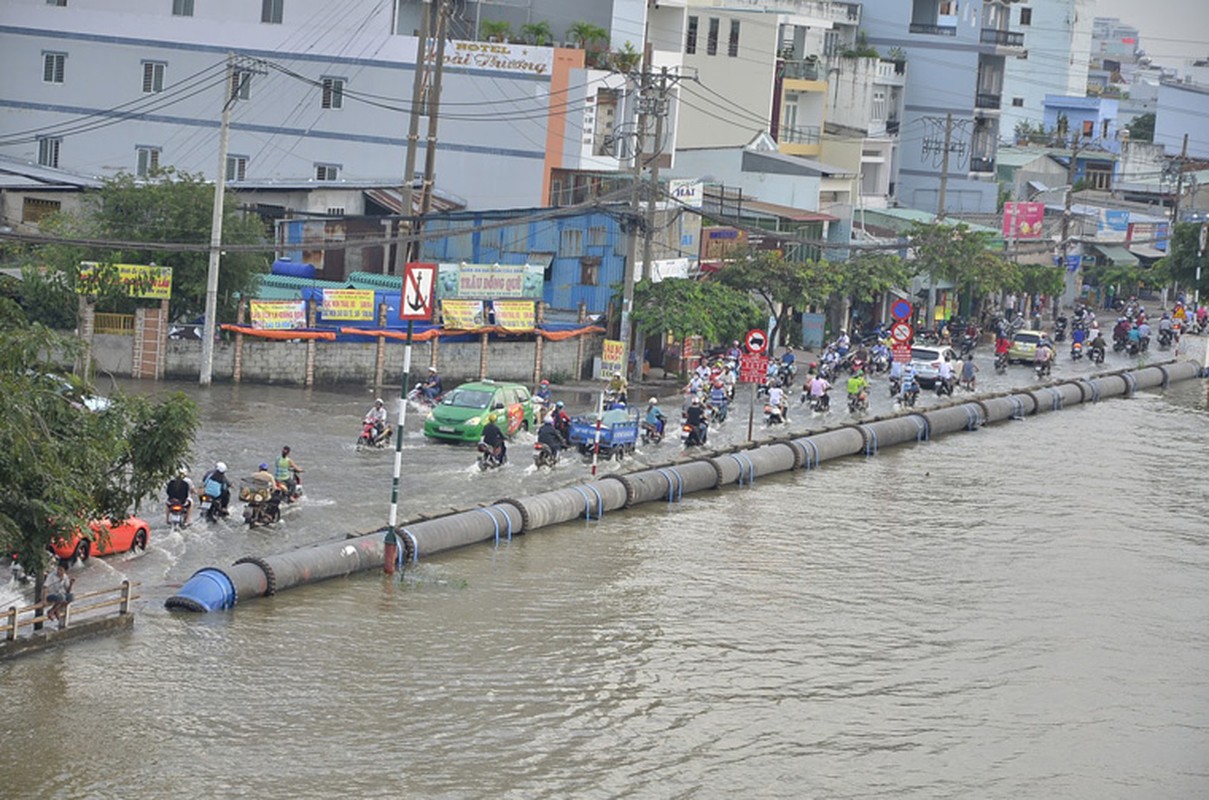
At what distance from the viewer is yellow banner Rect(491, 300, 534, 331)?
52406 millimetres

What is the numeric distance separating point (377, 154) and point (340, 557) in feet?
123

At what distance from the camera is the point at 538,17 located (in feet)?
231

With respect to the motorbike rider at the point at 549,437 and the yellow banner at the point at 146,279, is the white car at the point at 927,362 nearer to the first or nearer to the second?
the motorbike rider at the point at 549,437

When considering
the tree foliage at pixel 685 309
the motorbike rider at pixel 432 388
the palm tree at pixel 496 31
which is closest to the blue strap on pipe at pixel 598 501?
the motorbike rider at pixel 432 388

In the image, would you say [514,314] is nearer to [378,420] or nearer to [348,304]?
[348,304]

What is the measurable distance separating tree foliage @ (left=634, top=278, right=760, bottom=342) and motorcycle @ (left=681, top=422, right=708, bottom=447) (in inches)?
381

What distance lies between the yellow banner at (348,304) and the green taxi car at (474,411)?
7146mm

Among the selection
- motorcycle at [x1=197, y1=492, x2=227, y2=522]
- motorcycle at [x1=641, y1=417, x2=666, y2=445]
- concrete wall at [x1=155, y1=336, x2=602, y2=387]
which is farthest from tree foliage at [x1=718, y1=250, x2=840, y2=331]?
motorcycle at [x1=197, y1=492, x2=227, y2=522]

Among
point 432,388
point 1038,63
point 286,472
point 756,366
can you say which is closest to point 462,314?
point 432,388

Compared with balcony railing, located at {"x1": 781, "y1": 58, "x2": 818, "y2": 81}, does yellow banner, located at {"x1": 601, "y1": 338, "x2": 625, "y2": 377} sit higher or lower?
lower

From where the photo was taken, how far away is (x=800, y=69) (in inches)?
3561

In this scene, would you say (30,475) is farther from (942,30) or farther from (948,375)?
(942,30)

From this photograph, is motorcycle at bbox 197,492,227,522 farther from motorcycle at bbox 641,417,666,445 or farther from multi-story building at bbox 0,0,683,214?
multi-story building at bbox 0,0,683,214

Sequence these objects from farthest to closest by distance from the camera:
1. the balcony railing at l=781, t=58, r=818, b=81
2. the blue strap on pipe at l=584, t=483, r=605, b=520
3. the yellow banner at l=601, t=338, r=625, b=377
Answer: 1. the balcony railing at l=781, t=58, r=818, b=81
2. the yellow banner at l=601, t=338, r=625, b=377
3. the blue strap on pipe at l=584, t=483, r=605, b=520
